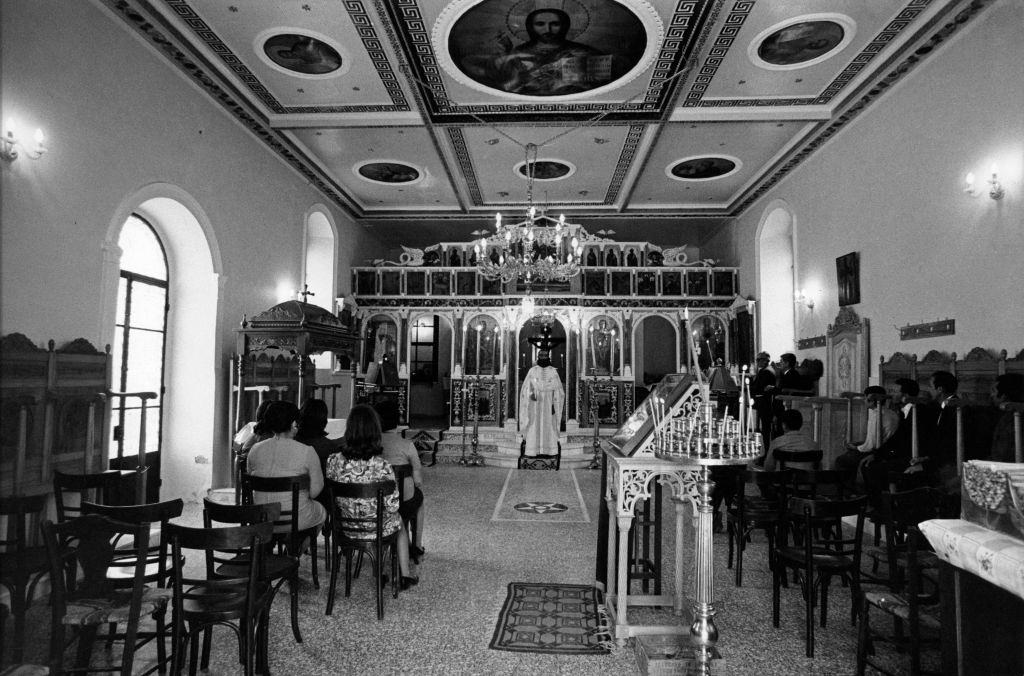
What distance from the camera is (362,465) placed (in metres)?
4.27

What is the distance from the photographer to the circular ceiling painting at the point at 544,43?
20.2 feet

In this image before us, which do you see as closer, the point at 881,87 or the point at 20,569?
the point at 20,569

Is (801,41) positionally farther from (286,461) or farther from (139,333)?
(139,333)

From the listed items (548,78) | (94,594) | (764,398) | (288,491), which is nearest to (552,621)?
(288,491)

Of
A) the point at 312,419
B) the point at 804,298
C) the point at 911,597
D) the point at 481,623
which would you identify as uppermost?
the point at 804,298

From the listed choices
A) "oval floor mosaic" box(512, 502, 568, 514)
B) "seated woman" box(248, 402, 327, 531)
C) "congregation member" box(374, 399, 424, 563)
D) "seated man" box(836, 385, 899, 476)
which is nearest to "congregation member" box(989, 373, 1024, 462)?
"seated man" box(836, 385, 899, 476)

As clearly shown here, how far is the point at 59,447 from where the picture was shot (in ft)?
16.1

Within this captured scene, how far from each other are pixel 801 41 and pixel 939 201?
90.4 inches

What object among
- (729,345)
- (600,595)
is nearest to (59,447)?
(600,595)

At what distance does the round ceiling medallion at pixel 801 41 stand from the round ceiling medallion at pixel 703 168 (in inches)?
124

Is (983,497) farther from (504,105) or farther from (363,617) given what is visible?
(504,105)

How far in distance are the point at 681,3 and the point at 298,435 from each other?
5564mm

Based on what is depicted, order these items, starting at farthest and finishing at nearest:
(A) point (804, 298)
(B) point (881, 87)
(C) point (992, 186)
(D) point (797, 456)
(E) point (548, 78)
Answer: (A) point (804, 298), (E) point (548, 78), (B) point (881, 87), (D) point (797, 456), (C) point (992, 186)

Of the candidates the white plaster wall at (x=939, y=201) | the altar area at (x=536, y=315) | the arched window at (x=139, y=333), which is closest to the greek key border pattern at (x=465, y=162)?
the altar area at (x=536, y=315)
